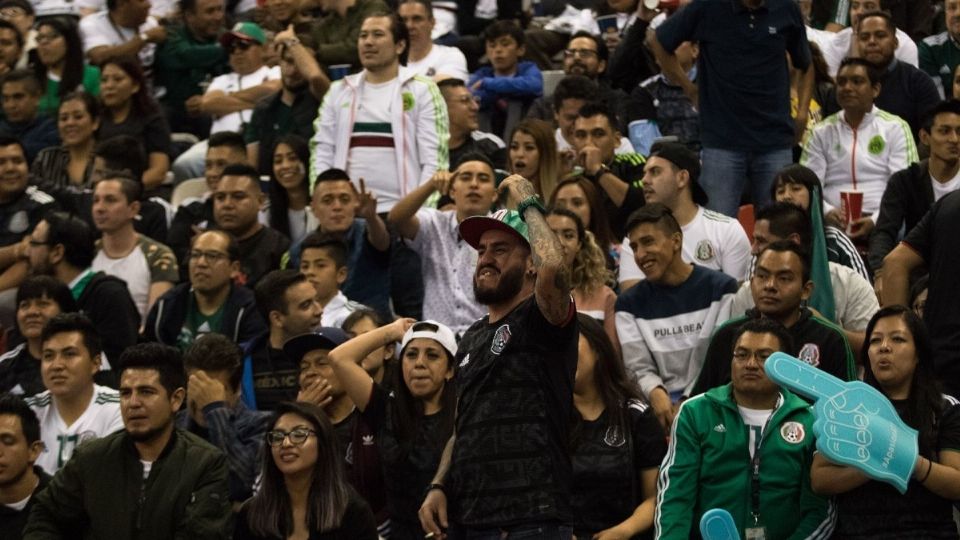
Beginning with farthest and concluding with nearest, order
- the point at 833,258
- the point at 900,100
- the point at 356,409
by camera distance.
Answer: the point at 900,100
the point at 833,258
the point at 356,409

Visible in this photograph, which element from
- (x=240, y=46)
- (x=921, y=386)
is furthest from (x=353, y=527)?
(x=240, y=46)

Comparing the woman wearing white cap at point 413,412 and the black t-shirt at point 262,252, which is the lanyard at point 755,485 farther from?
the black t-shirt at point 262,252

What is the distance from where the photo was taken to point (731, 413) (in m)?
8.30

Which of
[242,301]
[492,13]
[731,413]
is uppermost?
[731,413]

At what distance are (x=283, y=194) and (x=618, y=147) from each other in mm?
2244

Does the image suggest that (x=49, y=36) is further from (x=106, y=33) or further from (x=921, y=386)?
(x=921, y=386)

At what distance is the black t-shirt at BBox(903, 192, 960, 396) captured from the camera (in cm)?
946

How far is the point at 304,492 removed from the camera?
8.77m

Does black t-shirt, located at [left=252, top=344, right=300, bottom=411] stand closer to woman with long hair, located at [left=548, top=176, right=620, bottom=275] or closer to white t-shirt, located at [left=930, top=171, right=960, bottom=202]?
woman with long hair, located at [left=548, top=176, right=620, bottom=275]

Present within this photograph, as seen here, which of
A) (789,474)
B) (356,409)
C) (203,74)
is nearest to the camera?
(789,474)

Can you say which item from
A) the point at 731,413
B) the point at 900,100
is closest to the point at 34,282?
the point at 731,413

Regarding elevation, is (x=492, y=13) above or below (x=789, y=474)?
below

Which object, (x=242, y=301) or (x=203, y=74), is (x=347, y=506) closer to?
(x=242, y=301)

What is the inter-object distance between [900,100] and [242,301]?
541 cm
